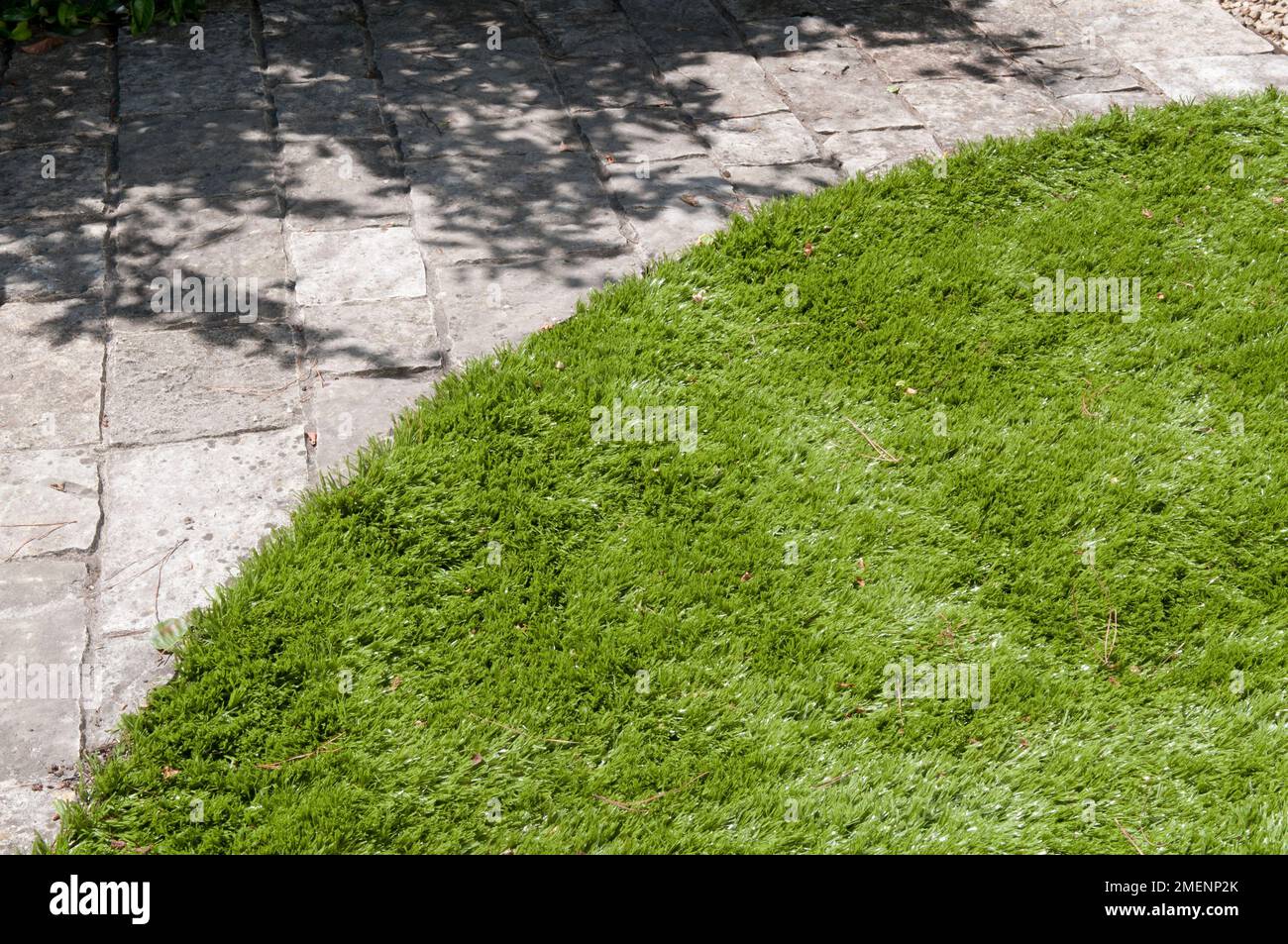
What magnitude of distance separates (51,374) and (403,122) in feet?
8.75

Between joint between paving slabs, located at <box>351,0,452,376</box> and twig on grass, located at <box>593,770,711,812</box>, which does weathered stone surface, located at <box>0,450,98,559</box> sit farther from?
twig on grass, located at <box>593,770,711,812</box>

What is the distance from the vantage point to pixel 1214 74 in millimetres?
7457

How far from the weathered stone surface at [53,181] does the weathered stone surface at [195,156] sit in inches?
6.1

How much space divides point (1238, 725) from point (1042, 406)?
63.6 inches

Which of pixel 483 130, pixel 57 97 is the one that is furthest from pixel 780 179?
pixel 57 97

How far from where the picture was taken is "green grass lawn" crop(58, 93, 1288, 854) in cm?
361

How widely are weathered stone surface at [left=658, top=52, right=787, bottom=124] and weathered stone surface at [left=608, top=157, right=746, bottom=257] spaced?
617 mm

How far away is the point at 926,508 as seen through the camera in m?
4.61

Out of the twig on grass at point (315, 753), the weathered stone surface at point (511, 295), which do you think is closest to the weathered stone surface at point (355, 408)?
the weathered stone surface at point (511, 295)

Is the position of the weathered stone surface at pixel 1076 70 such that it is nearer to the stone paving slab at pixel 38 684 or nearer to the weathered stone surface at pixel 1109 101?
the weathered stone surface at pixel 1109 101

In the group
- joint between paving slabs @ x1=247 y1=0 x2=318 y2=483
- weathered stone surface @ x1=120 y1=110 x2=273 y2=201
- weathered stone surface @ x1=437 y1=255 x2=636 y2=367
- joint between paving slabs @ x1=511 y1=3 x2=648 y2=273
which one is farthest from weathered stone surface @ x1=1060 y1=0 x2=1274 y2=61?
weathered stone surface @ x1=120 y1=110 x2=273 y2=201

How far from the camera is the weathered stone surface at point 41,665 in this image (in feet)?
12.0
